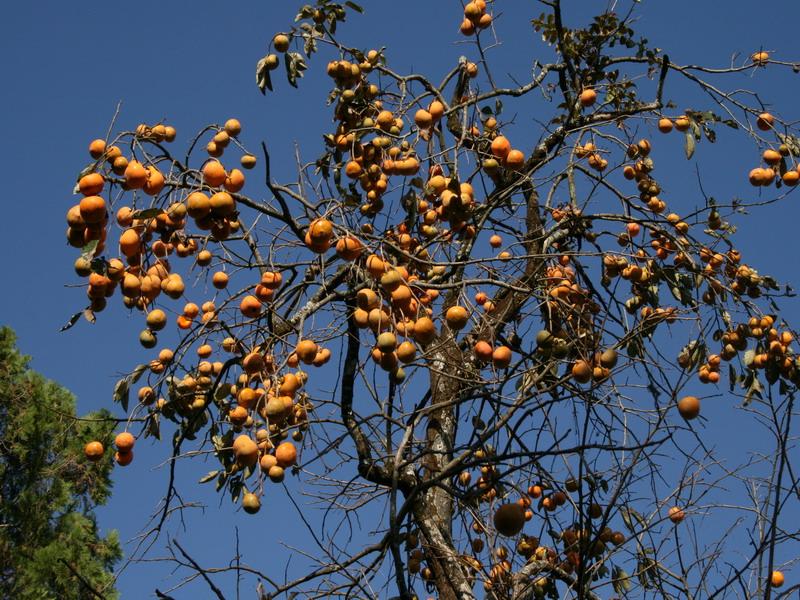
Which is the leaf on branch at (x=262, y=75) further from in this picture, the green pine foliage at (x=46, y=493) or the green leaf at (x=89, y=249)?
the green pine foliage at (x=46, y=493)

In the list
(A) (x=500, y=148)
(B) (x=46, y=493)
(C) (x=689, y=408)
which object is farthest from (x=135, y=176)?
(B) (x=46, y=493)

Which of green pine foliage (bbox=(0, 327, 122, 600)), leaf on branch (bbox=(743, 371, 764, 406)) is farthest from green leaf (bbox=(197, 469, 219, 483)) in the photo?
green pine foliage (bbox=(0, 327, 122, 600))

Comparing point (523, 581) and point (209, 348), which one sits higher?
point (209, 348)

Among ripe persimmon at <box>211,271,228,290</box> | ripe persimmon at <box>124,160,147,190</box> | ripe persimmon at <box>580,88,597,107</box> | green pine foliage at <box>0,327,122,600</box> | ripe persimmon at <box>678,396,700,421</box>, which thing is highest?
green pine foliage at <box>0,327,122,600</box>

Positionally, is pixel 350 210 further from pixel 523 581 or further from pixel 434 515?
pixel 523 581

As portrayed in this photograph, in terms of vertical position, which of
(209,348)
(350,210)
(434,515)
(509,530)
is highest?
(350,210)

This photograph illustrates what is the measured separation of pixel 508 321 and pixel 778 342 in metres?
1.25

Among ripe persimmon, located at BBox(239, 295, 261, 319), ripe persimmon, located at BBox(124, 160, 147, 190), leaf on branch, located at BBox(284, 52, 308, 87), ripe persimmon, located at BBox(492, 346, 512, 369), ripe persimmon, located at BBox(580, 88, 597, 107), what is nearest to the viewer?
ripe persimmon, located at BBox(124, 160, 147, 190)

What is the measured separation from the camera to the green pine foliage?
27.3ft

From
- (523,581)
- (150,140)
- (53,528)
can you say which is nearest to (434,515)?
(523,581)

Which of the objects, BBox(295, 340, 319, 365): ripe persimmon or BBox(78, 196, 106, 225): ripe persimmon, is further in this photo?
BBox(295, 340, 319, 365): ripe persimmon

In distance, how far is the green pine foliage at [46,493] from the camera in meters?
8.33

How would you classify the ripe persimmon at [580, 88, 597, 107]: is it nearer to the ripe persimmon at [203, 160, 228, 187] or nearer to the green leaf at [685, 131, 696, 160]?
the green leaf at [685, 131, 696, 160]

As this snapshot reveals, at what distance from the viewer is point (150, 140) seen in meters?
2.37
